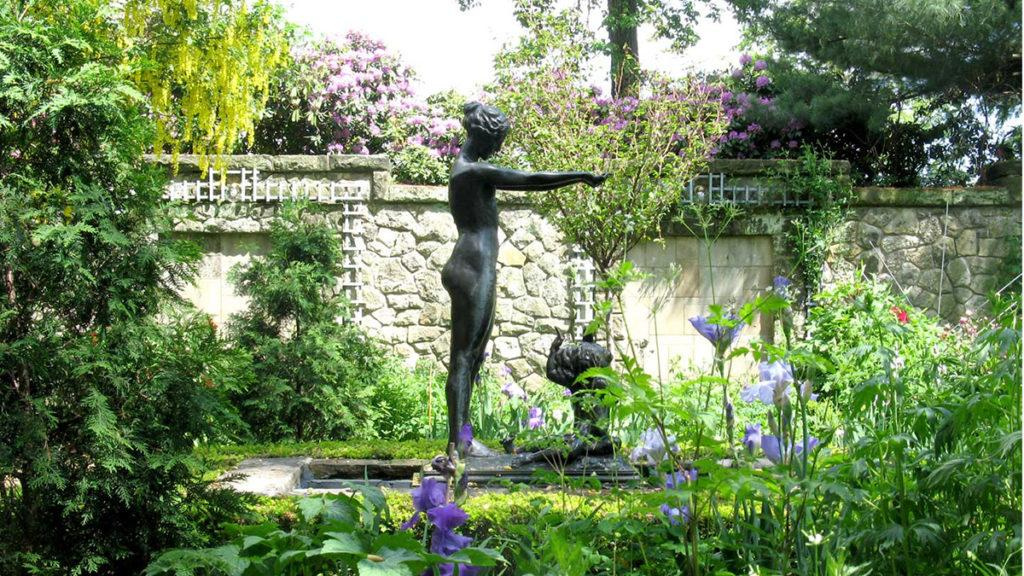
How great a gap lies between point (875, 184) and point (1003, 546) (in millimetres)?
7651

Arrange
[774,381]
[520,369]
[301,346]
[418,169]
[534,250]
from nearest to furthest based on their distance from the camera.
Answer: [774,381]
[301,346]
[520,369]
[534,250]
[418,169]

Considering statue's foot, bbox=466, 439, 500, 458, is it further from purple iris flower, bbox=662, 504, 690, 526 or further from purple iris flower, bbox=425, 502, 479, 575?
purple iris flower, bbox=425, 502, 479, 575

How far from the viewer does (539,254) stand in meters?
7.96

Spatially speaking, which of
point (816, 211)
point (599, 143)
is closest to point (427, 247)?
point (599, 143)

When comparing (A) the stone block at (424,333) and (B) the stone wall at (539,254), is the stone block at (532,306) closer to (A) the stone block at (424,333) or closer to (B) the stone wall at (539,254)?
(B) the stone wall at (539,254)

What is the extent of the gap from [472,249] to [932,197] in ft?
17.8

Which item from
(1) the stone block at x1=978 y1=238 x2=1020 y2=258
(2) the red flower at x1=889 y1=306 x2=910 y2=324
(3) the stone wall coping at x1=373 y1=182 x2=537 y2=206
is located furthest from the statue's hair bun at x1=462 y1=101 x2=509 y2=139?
(1) the stone block at x1=978 y1=238 x2=1020 y2=258

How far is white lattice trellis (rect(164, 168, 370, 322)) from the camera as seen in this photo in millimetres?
7695

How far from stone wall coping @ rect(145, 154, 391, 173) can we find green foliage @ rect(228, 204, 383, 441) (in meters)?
0.81

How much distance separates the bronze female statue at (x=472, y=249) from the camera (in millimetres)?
3924

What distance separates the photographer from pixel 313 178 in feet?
25.5

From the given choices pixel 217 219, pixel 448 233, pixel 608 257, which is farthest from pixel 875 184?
pixel 217 219

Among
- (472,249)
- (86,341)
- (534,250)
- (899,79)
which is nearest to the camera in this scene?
(86,341)

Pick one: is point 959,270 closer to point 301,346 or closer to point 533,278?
point 533,278
